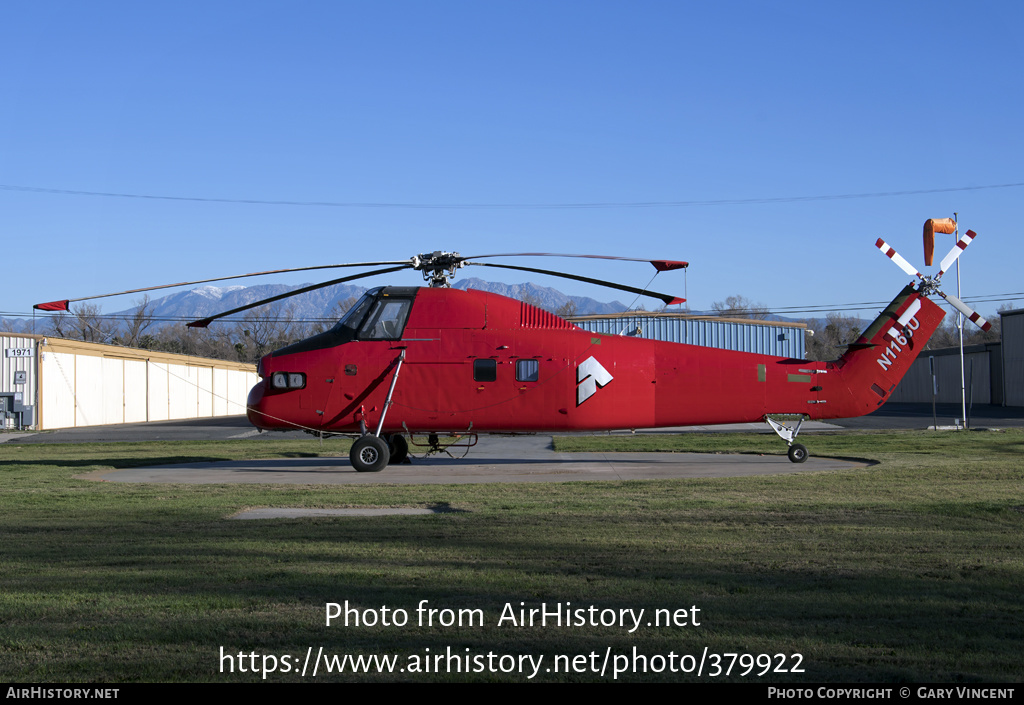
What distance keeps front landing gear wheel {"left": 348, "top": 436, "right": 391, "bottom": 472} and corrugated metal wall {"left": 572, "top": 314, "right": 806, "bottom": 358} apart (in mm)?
41252

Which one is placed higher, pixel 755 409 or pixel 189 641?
pixel 755 409

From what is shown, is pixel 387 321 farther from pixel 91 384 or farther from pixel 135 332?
pixel 135 332

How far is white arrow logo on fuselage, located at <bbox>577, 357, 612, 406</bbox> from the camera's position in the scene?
1809 cm

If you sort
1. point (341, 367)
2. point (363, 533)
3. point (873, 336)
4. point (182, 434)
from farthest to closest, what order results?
1. point (182, 434)
2. point (873, 336)
3. point (341, 367)
4. point (363, 533)

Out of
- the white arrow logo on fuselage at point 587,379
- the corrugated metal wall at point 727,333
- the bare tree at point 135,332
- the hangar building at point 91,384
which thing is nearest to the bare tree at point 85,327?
the bare tree at point 135,332

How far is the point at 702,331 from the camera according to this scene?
5872 cm

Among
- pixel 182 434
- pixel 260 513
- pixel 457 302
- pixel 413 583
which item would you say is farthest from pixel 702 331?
pixel 413 583

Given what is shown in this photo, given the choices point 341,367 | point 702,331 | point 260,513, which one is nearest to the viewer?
point 260,513

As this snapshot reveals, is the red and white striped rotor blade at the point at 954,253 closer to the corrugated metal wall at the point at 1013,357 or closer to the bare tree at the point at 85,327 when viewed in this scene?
the corrugated metal wall at the point at 1013,357

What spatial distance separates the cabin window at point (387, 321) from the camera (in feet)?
59.3

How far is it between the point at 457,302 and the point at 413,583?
11.7m

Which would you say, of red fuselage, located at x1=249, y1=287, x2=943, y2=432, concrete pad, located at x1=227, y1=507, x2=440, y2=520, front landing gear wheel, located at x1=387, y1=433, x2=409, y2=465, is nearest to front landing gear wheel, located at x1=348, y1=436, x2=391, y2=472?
red fuselage, located at x1=249, y1=287, x2=943, y2=432

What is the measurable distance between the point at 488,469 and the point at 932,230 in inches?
437

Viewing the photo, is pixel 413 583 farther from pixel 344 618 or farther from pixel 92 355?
pixel 92 355
